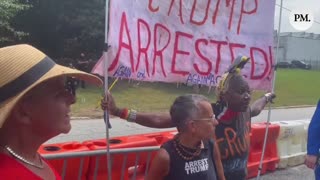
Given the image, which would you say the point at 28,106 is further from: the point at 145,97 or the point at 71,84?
the point at 145,97

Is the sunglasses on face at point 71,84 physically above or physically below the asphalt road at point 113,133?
above

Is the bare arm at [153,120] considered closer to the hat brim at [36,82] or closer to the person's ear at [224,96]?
the person's ear at [224,96]

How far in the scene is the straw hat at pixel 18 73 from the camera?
4.92ft

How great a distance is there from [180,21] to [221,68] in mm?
595

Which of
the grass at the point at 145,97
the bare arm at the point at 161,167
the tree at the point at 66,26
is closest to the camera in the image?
the bare arm at the point at 161,167

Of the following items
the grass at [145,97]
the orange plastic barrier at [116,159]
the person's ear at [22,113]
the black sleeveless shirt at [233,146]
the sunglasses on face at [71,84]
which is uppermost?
the sunglasses on face at [71,84]

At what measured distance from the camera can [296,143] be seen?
25.8ft

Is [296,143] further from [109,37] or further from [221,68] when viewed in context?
[109,37]

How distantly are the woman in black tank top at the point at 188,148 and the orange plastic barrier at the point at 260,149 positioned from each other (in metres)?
4.06

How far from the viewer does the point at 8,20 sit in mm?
21891

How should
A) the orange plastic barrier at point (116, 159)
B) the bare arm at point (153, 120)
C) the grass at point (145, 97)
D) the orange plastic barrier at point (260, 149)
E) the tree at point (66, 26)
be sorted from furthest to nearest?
the tree at point (66, 26)
the grass at point (145, 97)
the orange plastic barrier at point (260, 149)
the orange plastic barrier at point (116, 159)
the bare arm at point (153, 120)

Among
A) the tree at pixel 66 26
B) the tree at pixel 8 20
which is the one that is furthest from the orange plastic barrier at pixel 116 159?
the tree at pixel 66 26

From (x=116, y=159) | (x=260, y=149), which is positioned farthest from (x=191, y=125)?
(x=260, y=149)

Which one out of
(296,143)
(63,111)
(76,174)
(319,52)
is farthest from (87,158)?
(319,52)
